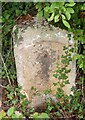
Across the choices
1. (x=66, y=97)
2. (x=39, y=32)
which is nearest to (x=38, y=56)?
(x=39, y=32)

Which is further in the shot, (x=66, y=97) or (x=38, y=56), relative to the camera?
(x=38, y=56)

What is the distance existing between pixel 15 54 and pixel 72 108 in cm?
72

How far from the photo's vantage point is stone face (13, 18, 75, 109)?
3021 mm

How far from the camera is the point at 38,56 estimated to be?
122 inches

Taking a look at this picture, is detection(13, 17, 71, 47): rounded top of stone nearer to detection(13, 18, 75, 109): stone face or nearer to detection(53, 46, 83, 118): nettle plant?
detection(13, 18, 75, 109): stone face

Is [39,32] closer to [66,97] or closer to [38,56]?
[38,56]

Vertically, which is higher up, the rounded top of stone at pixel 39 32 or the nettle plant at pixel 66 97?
the rounded top of stone at pixel 39 32

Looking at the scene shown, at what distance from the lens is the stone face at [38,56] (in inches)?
119

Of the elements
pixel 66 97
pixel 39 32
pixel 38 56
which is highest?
pixel 39 32

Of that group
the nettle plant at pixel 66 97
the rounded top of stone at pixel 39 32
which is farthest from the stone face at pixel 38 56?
the nettle plant at pixel 66 97

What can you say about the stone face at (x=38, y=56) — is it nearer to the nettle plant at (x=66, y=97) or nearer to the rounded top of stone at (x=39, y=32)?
the rounded top of stone at (x=39, y=32)

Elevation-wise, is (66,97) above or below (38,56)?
below

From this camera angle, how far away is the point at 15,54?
3.10 metres

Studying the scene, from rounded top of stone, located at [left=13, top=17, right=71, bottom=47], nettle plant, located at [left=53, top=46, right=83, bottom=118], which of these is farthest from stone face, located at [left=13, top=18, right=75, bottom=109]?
nettle plant, located at [left=53, top=46, right=83, bottom=118]
